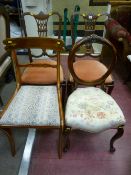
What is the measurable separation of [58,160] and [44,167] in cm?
12

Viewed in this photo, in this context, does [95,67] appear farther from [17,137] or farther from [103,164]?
[17,137]

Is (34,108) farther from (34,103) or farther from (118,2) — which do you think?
(118,2)

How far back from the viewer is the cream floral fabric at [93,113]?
1.17 meters

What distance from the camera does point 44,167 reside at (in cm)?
134

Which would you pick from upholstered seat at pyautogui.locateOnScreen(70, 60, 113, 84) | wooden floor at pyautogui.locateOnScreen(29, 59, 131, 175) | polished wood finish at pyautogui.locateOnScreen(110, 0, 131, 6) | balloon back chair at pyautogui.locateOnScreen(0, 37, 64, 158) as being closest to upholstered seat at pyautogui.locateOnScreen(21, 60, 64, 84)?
balloon back chair at pyautogui.locateOnScreen(0, 37, 64, 158)

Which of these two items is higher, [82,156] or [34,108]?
[34,108]

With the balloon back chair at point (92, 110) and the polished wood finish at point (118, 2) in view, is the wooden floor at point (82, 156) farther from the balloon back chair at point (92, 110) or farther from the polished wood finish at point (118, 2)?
the polished wood finish at point (118, 2)

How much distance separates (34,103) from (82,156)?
57 cm

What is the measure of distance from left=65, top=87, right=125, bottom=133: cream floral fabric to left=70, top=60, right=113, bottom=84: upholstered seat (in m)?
0.21

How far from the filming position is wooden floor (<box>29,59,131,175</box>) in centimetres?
133

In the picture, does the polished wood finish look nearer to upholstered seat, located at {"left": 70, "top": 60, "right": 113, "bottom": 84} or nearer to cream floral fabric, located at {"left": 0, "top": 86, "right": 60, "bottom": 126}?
upholstered seat, located at {"left": 70, "top": 60, "right": 113, "bottom": 84}

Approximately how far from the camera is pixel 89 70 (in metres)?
1.58

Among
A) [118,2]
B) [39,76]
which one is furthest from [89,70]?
[118,2]

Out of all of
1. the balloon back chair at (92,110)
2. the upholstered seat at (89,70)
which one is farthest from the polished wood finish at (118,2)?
the balloon back chair at (92,110)
